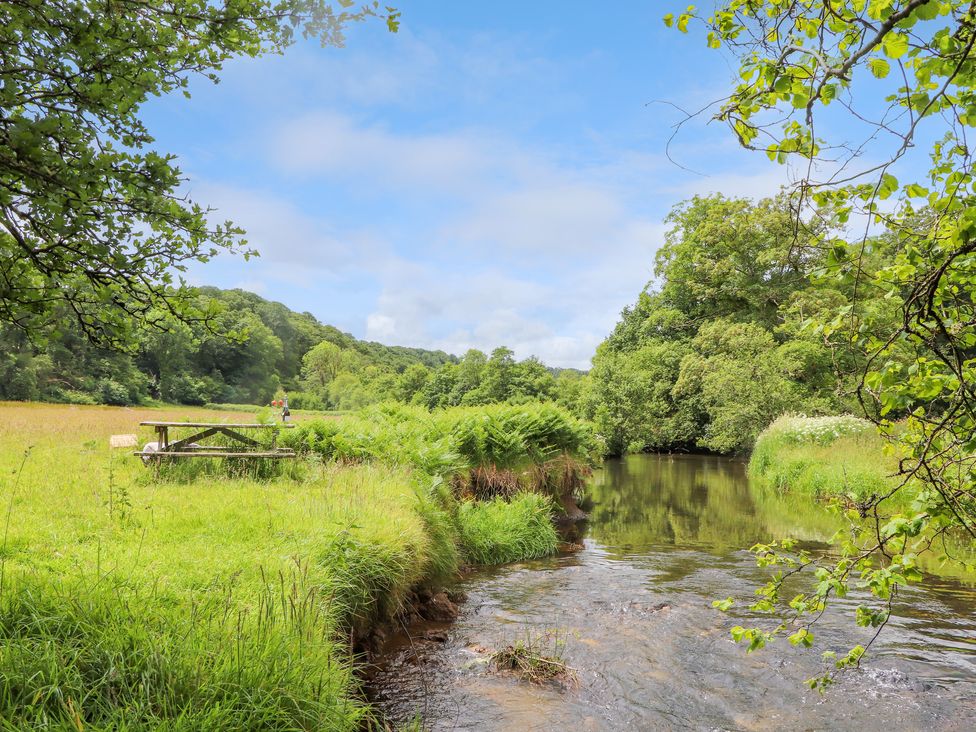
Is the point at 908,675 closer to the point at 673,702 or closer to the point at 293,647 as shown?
the point at 673,702

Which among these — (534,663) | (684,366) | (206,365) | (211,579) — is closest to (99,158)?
(211,579)

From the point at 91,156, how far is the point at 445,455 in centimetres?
851

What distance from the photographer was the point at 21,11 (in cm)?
352

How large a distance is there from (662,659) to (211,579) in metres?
4.47

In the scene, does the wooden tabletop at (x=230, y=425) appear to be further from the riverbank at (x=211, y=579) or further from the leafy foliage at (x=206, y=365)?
the leafy foliage at (x=206, y=365)

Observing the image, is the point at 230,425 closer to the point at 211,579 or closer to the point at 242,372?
the point at 211,579

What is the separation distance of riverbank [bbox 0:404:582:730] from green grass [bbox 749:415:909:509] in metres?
9.29

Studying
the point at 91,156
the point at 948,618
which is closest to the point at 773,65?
the point at 91,156

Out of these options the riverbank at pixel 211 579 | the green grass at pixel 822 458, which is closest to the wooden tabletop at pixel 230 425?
the riverbank at pixel 211 579

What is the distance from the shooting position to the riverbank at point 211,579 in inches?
126

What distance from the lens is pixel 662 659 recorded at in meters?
6.17

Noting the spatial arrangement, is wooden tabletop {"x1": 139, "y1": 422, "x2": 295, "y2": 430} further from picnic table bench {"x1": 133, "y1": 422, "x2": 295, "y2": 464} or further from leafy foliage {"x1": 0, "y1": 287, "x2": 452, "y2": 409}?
leafy foliage {"x1": 0, "y1": 287, "x2": 452, "y2": 409}

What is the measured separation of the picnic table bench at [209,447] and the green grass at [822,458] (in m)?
12.7

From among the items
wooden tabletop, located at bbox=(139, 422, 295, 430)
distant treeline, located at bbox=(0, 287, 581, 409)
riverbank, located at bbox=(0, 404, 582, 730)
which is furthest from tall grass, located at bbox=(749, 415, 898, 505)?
distant treeline, located at bbox=(0, 287, 581, 409)
